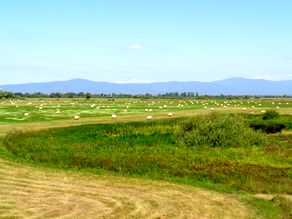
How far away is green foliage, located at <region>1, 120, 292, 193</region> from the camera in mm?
30562

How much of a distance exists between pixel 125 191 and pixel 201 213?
17.7 ft

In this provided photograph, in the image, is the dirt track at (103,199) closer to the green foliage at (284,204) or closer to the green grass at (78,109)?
the green foliage at (284,204)

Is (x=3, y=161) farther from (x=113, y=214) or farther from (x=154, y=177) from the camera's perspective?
(x=113, y=214)

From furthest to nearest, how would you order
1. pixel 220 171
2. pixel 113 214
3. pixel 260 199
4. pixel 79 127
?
pixel 79 127
pixel 220 171
pixel 260 199
pixel 113 214

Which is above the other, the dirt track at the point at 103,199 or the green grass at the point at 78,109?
the green grass at the point at 78,109

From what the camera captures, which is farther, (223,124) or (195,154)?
(223,124)

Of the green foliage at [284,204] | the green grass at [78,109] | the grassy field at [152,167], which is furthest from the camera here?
the green grass at [78,109]

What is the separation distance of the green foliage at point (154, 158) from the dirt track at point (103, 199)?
326 cm

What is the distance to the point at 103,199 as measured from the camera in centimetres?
2397

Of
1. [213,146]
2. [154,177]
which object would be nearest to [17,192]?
[154,177]

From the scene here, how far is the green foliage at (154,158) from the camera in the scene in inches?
1203

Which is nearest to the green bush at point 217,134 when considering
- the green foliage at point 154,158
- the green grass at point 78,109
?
the green foliage at point 154,158

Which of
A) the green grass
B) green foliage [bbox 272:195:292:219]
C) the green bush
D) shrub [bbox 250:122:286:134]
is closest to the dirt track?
green foliage [bbox 272:195:292:219]

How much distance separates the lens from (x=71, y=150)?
41.0m
